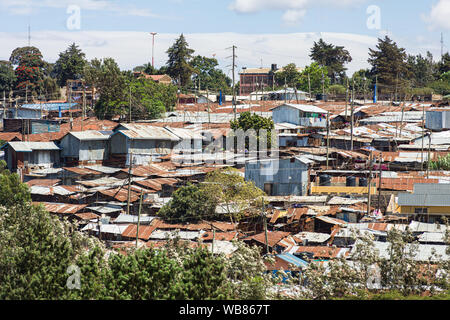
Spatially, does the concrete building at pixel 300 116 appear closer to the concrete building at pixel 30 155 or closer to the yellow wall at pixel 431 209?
the concrete building at pixel 30 155

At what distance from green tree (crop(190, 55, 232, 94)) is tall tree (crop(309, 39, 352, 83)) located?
1166 centimetres

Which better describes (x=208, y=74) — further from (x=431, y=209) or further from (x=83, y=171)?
(x=431, y=209)

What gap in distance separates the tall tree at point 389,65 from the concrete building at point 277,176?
1582 inches

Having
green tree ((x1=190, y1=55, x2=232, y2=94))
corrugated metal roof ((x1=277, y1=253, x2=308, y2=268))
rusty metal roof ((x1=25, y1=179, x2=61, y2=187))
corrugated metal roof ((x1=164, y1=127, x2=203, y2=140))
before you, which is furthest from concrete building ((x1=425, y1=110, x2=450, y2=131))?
green tree ((x1=190, y1=55, x2=232, y2=94))

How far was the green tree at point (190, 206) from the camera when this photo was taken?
78.2 feet

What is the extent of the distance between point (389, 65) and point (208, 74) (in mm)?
22421

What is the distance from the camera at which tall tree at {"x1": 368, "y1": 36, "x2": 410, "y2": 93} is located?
66.6 metres

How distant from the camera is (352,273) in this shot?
14188mm

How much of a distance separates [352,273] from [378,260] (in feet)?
2.79

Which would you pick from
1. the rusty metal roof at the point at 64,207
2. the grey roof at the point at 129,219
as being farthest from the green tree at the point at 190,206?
the rusty metal roof at the point at 64,207

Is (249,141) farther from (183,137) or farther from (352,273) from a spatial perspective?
(352,273)

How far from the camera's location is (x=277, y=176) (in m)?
29.0

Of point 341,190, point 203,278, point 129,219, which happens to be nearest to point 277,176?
point 341,190
